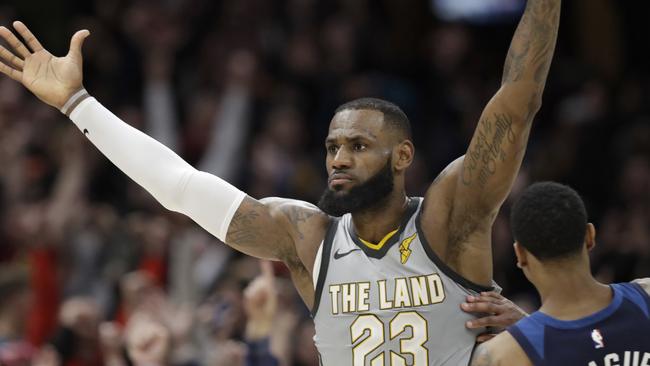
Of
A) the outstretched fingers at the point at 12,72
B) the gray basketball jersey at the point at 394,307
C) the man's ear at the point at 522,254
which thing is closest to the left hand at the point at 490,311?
the gray basketball jersey at the point at 394,307

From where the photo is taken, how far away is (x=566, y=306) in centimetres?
412

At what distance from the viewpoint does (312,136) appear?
11.1 m

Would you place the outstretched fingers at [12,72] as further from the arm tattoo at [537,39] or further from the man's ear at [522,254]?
the man's ear at [522,254]

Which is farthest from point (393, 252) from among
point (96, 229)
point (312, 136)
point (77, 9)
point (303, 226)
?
point (77, 9)

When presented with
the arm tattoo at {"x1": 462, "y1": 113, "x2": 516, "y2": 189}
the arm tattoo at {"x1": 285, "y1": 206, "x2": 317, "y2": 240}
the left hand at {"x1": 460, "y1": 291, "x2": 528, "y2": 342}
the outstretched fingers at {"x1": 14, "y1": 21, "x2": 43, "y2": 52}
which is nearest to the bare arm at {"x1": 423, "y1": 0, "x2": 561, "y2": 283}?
the arm tattoo at {"x1": 462, "y1": 113, "x2": 516, "y2": 189}

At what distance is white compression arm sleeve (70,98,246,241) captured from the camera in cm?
518

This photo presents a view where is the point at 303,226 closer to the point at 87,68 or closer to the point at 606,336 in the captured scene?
the point at 606,336

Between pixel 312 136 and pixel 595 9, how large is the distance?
358 cm

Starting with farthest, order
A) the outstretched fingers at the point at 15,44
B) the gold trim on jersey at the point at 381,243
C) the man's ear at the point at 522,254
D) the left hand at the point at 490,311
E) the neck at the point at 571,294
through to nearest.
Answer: the outstretched fingers at the point at 15,44
the gold trim on jersey at the point at 381,243
the left hand at the point at 490,311
the man's ear at the point at 522,254
the neck at the point at 571,294

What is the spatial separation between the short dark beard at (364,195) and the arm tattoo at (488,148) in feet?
1.40

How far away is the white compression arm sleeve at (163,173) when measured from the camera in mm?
5180

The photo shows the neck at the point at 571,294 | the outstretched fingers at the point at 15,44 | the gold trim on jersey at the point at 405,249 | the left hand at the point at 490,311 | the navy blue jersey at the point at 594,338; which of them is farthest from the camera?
the outstretched fingers at the point at 15,44

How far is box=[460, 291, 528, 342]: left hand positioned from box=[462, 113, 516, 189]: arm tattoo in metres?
0.48

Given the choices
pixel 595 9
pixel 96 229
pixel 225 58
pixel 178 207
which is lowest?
pixel 178 207
